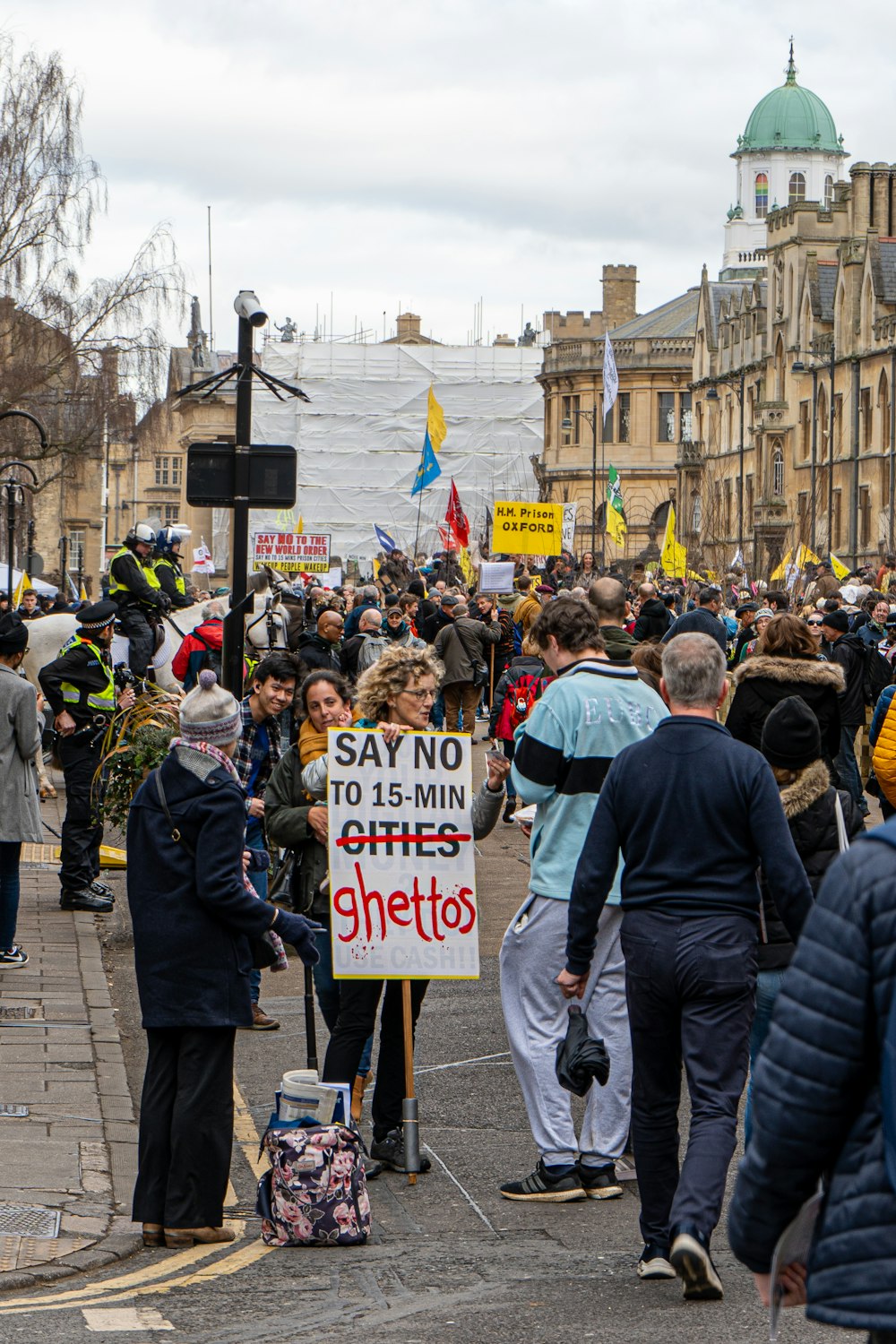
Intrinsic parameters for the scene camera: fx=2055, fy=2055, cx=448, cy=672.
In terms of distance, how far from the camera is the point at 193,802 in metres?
6.61

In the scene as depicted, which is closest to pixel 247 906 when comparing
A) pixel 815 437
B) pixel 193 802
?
pixel 193 802

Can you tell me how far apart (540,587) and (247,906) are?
15.0 metres

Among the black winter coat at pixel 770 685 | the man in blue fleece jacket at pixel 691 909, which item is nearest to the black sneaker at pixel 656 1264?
the man in blue fleece jacket at pixel 691 909

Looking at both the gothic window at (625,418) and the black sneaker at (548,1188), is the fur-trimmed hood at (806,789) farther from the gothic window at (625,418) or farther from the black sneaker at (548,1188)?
the gothic window at (625,418)

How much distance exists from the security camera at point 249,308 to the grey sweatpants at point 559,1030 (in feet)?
21.3

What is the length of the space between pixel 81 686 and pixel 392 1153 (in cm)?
621

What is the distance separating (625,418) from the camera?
105 meters

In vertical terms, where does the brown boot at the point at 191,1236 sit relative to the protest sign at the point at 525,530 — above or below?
below

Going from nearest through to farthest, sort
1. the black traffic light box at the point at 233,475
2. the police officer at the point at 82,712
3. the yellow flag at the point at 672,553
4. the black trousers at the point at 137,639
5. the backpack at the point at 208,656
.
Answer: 1. the black traffic light box at the point at 233,475
2. the police officer at the point at 82,712
3. the backpack at the point at 208,656
4. the black trousers at the point at 137,639
5. the yellow flag at the point at 672,553

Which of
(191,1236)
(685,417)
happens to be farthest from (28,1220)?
(685,417)

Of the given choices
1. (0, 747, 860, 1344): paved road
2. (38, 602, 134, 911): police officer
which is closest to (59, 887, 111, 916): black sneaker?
(38, 602, 134, 911): police officer

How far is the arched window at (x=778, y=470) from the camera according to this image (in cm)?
7978

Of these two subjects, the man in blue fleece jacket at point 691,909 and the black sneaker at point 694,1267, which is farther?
the man in blue fleece jacket at point 691,909

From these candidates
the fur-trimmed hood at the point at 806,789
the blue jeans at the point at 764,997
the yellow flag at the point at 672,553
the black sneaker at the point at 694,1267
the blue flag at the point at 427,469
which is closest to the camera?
the black sneaker at the point at 694,1267
